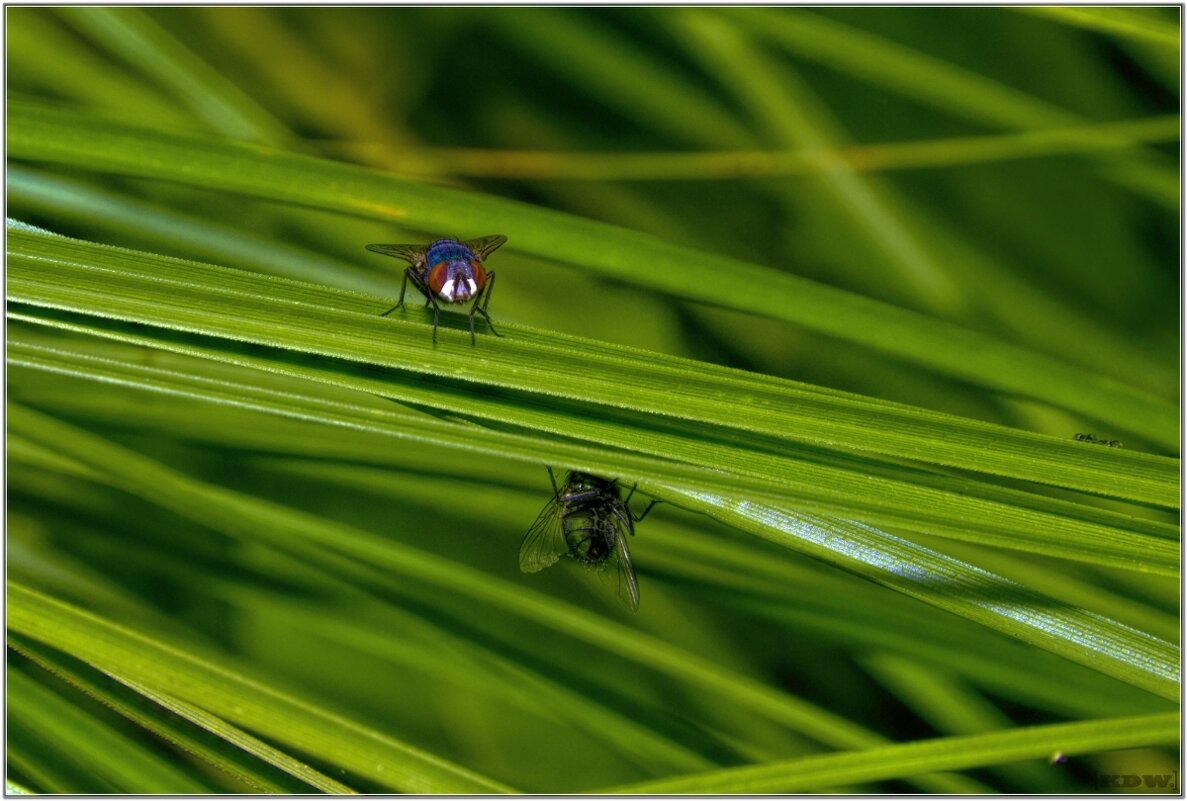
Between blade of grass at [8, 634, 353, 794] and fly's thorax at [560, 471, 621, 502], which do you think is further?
fly's thorax at [560, 471, 621, 502]

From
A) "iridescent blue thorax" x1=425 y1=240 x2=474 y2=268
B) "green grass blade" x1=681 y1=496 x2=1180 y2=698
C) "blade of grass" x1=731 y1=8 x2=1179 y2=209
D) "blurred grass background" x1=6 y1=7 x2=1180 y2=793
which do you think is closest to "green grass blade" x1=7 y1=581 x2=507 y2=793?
"blurred grass background" x1=6 y1=7 x2=1180 y2=793

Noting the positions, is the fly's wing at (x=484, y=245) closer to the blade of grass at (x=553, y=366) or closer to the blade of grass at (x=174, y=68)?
the blade of grass at (x=553, y=366)

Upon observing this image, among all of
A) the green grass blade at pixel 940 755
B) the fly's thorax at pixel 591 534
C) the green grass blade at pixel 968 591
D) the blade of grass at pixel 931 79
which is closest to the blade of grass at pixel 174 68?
the fly's thorax at pixel 591 534

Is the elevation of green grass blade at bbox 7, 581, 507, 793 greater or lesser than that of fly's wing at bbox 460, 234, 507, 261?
lesser

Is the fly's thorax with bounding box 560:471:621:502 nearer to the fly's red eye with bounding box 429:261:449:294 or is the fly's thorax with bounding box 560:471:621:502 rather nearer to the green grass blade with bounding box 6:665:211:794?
the fly's red eye with bounding box 429:261:449:294

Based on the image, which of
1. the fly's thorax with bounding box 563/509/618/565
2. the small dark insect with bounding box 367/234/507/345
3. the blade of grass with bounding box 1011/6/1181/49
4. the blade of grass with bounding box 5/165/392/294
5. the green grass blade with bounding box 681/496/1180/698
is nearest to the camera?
the green grass blade with bounding box 681/496/1180/698

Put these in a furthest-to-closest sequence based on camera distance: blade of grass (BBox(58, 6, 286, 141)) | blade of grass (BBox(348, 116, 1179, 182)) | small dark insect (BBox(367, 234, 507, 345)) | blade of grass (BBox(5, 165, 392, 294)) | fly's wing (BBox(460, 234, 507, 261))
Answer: blade of grass (BBox(348, 116, 1179, 182)) < blade of grass (BBox(58, 6, 286, 141)) < blade of grass (BBox(5, 165, 392, 294)) < fly's wing (BBox(460, 234, 507, 261)) < small dark insect (BBox(367, 234, 507, 345))

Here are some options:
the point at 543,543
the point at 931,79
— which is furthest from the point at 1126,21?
the point at 543,543

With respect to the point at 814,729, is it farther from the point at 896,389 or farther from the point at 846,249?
the point at 846,249

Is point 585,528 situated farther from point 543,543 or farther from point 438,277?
point 438,277
